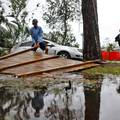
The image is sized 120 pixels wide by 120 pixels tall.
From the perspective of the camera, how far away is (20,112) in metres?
6.25

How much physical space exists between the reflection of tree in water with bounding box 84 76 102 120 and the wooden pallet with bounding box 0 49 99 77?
1480 millimetres

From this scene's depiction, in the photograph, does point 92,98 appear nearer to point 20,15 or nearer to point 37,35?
point 37,35

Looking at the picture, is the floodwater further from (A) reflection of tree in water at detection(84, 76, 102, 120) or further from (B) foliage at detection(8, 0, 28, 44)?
(B) foliage at detection(8, 0, 28, 44)

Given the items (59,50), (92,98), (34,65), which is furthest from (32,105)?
(59,50)

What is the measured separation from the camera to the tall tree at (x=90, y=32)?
643 inches

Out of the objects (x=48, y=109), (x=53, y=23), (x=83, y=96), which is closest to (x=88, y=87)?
(x=83, y=96)

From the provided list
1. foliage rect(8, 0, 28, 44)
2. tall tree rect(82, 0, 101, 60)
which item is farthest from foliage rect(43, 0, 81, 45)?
tall tree rect(82, 0, 101, 60)

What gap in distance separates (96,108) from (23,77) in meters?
4.00

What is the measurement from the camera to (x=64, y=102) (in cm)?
715

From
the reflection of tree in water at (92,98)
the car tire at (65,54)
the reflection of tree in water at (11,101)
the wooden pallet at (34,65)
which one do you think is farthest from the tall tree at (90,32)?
the reflection of tree in water at (11,101)

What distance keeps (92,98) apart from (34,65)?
4.80m

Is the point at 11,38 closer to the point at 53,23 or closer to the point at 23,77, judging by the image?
the point at 53,23

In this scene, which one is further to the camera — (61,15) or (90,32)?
(61,15)

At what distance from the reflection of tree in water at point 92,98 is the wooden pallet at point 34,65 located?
148cm
